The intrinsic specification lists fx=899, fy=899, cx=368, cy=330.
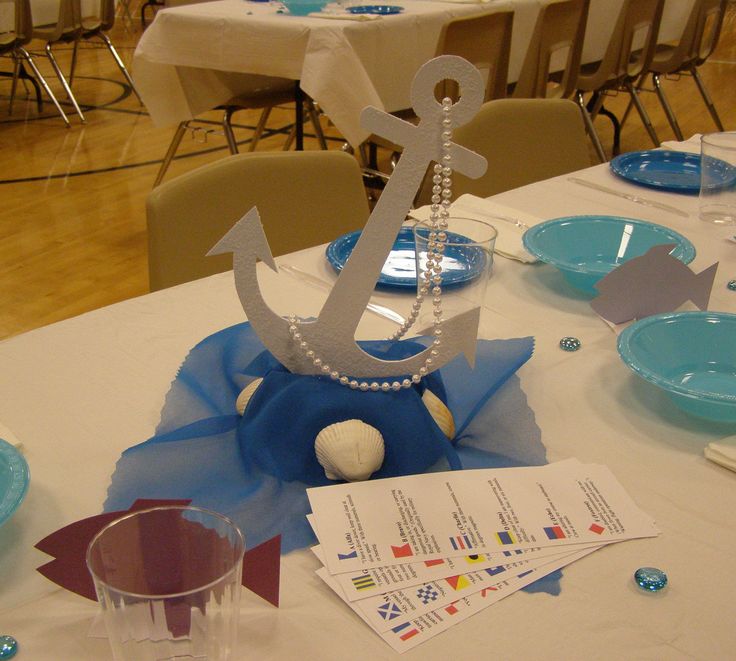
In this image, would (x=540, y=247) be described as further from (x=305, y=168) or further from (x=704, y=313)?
(x=305, y=168)

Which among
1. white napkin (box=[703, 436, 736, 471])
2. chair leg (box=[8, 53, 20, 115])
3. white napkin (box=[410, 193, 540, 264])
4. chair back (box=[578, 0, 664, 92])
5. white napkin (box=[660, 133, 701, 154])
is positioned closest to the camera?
white napkin (box=[703, 436, 736, 471])

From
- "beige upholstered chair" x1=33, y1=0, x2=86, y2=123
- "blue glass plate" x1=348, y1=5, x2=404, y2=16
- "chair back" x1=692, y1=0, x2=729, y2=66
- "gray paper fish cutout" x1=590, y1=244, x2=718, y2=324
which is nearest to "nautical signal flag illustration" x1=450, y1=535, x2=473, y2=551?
"gray paper fish cutout" x1=590, y1=244, x2=718, y2=324

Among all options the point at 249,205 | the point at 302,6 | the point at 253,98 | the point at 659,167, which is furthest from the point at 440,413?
the point at 253,98

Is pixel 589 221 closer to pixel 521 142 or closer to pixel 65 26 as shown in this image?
pixel 521 142

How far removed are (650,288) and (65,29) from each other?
466cm

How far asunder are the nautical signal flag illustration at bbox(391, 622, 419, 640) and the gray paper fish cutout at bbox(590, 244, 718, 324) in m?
0.58

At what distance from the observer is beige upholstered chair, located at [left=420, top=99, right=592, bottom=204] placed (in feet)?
6.44

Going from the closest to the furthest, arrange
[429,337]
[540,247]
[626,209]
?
[429,337], [540,247], [626,209]

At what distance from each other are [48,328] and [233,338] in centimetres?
26

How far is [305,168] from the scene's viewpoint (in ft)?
5.36

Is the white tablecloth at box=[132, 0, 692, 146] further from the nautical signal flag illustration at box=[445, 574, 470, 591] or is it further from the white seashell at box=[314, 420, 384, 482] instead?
the nautical signal flag illustration at box=[445, 574, 470, 591]

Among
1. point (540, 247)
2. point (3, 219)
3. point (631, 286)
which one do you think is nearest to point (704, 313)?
point (631, 286)

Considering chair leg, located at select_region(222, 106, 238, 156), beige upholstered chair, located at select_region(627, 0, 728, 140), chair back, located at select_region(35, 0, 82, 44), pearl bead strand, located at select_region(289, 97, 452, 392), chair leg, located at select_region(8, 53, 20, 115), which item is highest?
pearl bead strand, located at select_region(289, 97, 452, 392)

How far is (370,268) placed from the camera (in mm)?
896
